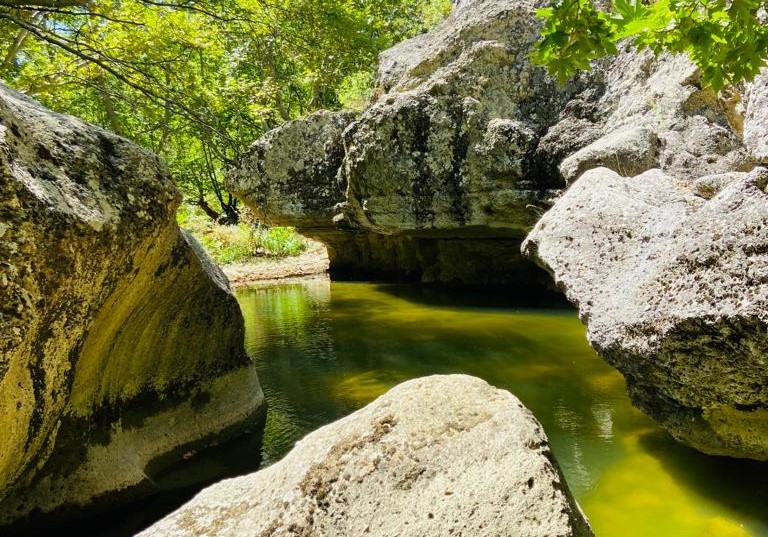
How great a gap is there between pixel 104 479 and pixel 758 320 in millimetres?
3919

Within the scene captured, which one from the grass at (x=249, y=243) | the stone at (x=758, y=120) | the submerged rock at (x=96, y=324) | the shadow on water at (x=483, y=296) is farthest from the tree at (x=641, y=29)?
the grass at (x=249, y=243)

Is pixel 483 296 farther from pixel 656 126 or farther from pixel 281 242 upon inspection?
pixel 281 242

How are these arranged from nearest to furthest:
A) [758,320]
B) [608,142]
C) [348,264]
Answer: [758,320] < [608,142] < [348,264]

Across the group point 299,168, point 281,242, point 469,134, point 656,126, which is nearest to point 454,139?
point 469,134

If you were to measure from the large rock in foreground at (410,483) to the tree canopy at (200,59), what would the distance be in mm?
3416

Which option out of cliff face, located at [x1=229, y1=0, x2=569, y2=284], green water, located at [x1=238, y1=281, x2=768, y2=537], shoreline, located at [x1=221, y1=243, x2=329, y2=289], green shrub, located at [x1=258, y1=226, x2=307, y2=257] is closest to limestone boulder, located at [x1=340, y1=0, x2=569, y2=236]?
cliff face, located at [x1=229, y1=0, x2=569, y2=284]

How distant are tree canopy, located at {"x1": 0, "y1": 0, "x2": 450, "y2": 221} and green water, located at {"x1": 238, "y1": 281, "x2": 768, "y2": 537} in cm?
267

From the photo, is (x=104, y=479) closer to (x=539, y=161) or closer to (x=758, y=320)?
(x=758, y=320)

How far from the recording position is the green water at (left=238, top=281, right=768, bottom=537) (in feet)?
10.8

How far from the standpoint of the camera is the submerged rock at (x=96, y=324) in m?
2.48

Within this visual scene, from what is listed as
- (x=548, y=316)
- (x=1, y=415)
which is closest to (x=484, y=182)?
(x=548, y=316)

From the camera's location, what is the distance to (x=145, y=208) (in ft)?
10.6

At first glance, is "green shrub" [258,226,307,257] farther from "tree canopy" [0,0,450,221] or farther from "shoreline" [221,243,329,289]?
"tree canopy" [0,0,450,221]

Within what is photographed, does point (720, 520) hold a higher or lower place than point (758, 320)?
lower
